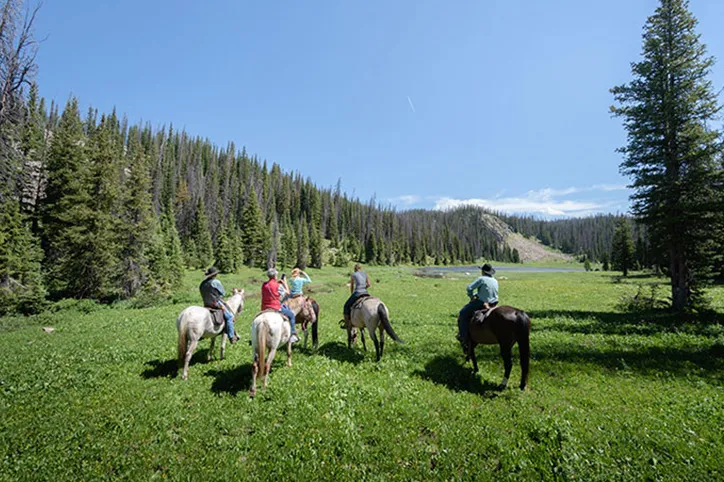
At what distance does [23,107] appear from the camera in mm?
16312

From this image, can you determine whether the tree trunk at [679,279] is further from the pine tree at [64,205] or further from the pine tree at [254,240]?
the pine tree at [254,240]

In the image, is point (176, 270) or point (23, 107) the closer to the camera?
point (23, 107)

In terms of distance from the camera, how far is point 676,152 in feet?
61.9

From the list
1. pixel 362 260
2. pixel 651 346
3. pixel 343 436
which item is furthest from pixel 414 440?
pixel 362 260

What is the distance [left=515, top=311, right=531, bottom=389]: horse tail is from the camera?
844 centimetres

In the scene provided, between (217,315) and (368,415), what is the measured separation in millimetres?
6724

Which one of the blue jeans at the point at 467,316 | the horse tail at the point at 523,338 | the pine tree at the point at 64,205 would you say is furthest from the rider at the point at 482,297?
the pine tree at the point at 64,205

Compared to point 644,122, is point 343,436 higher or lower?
lower

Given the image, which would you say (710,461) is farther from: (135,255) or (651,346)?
(135,255)

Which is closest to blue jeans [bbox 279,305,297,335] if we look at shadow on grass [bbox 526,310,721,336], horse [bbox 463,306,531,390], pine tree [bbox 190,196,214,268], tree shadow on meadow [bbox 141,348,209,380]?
tree shadow on meadow [bbox 141,348,209,380]

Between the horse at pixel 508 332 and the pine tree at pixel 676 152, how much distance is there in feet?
56.2

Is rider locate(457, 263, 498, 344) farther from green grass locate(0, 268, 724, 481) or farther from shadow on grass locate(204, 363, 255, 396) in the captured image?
shadow on grass locate(204, 363, 255, 396)

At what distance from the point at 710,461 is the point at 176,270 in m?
46.1

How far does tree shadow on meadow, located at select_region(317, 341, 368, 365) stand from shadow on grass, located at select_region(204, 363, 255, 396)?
3245mm
